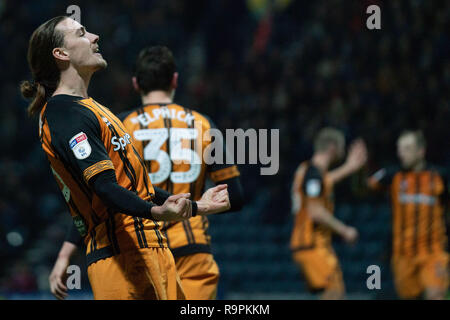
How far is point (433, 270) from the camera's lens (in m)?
7.34

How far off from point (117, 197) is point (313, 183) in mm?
5213

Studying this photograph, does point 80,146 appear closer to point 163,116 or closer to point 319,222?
point 163,116

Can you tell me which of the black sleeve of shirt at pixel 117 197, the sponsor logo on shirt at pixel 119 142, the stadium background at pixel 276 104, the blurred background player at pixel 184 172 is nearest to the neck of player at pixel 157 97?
the blurred background player at pixel 184 172

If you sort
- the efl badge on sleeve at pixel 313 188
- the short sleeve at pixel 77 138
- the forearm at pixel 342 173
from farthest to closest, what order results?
the efl badge on sleeve at pixel 313 188 → the forearm at pixel 342 173 → the short sleeve at pixel 77 138

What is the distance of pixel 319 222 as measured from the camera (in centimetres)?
770

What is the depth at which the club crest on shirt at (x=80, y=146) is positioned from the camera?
2.75m

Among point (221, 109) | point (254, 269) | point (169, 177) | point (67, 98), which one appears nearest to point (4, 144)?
point (221, 109)

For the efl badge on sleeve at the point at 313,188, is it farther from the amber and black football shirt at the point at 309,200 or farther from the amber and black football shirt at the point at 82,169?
the amber and black football shirt at the point at 82,169

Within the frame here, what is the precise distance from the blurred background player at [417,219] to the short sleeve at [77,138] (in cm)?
528

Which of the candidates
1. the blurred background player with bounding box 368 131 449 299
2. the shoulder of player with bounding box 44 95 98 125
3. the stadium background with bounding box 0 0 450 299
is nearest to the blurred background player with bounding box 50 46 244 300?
the shoulder of player with bounding box 44 95 98 125

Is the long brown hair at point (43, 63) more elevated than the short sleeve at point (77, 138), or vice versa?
the long brown hair at point (43, 63)

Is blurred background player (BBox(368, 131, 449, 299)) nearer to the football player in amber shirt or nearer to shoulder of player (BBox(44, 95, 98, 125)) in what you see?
the football player in amber shirt
